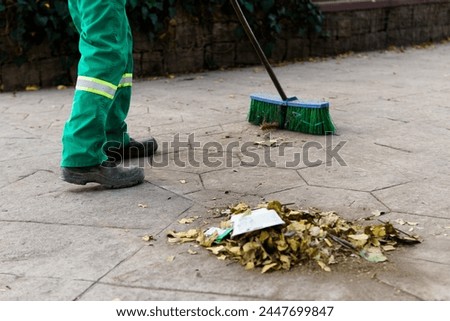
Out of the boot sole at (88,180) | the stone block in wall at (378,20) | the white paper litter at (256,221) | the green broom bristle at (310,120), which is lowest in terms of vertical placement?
the boot sole at (88,180)

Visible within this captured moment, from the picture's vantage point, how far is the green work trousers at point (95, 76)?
3.11m

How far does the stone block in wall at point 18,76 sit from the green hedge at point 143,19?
75 millimetres

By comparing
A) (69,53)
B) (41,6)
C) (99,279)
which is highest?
(41,6)

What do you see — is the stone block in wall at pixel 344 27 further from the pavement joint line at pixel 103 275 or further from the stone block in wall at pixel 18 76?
the pavement joint line at pixel 103 275

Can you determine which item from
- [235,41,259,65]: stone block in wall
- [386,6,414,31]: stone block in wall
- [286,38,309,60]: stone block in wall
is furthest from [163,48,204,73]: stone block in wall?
[386,6,414,31]: stone block in wall

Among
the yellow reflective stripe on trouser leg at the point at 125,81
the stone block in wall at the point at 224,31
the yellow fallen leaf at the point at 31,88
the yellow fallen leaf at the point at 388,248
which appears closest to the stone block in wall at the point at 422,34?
the stone block in wall at the point at 224,31

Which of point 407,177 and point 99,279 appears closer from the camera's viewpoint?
point 99,279

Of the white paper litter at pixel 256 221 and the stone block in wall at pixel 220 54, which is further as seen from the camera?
the stone block in wall at pixel 220 54

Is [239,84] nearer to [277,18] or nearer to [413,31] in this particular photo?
[277,18]

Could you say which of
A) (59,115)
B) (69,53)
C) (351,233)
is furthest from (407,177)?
(69,53)

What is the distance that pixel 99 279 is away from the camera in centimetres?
226

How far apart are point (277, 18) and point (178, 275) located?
5612 mm

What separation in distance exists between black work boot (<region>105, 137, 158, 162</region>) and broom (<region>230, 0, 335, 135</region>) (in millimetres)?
855

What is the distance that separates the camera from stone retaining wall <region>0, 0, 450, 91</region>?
6371mm
